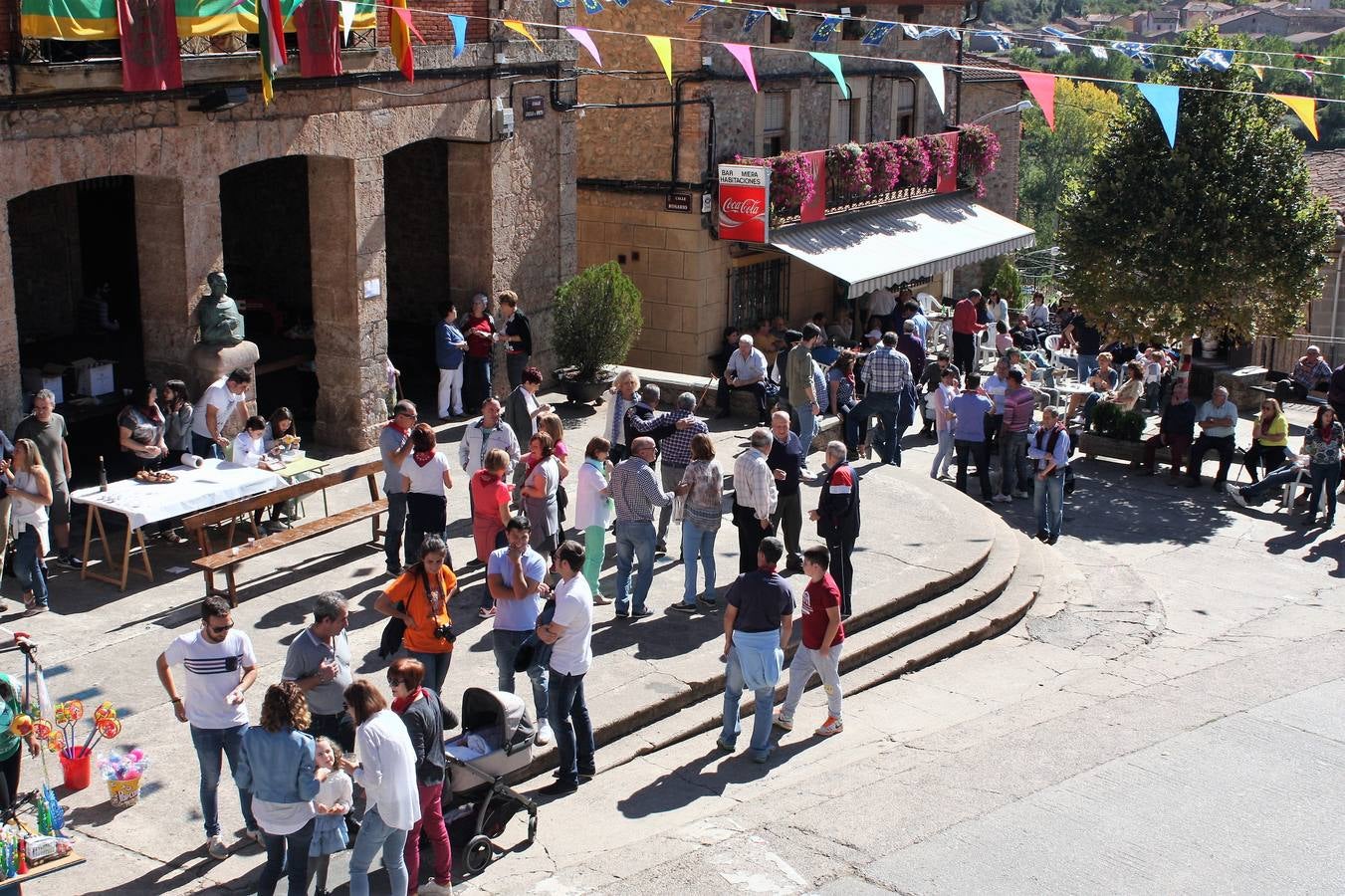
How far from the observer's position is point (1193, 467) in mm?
18328

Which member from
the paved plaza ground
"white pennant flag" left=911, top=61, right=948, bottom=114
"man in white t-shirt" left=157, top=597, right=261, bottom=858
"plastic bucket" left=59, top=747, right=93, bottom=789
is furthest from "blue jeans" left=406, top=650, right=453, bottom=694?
"white pennant flag" left=911, top=61, right=948, bottom=114

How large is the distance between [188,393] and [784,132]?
1268cm

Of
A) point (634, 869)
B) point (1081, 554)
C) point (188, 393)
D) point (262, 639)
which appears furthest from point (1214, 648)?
point (188, 393)

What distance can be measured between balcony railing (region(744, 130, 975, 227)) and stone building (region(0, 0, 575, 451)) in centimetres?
501

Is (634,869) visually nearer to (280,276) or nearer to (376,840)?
(376,840)

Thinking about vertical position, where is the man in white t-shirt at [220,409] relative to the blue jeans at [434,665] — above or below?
above

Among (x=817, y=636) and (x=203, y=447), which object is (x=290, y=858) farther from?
(x=203, y=447)

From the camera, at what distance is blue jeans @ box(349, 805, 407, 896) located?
7.42m

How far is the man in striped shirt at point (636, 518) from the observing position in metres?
11.1

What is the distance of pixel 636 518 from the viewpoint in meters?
11.2

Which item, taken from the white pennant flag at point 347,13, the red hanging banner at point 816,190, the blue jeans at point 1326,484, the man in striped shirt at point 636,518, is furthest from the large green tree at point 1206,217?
the man in striped shirt at point 636,518

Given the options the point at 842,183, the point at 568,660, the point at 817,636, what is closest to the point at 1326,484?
the point at 817,636

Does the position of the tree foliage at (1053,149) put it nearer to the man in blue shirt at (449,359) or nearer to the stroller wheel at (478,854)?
the man in blue shirt at (449,359)

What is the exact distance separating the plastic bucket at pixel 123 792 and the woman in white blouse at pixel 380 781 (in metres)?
1.90
